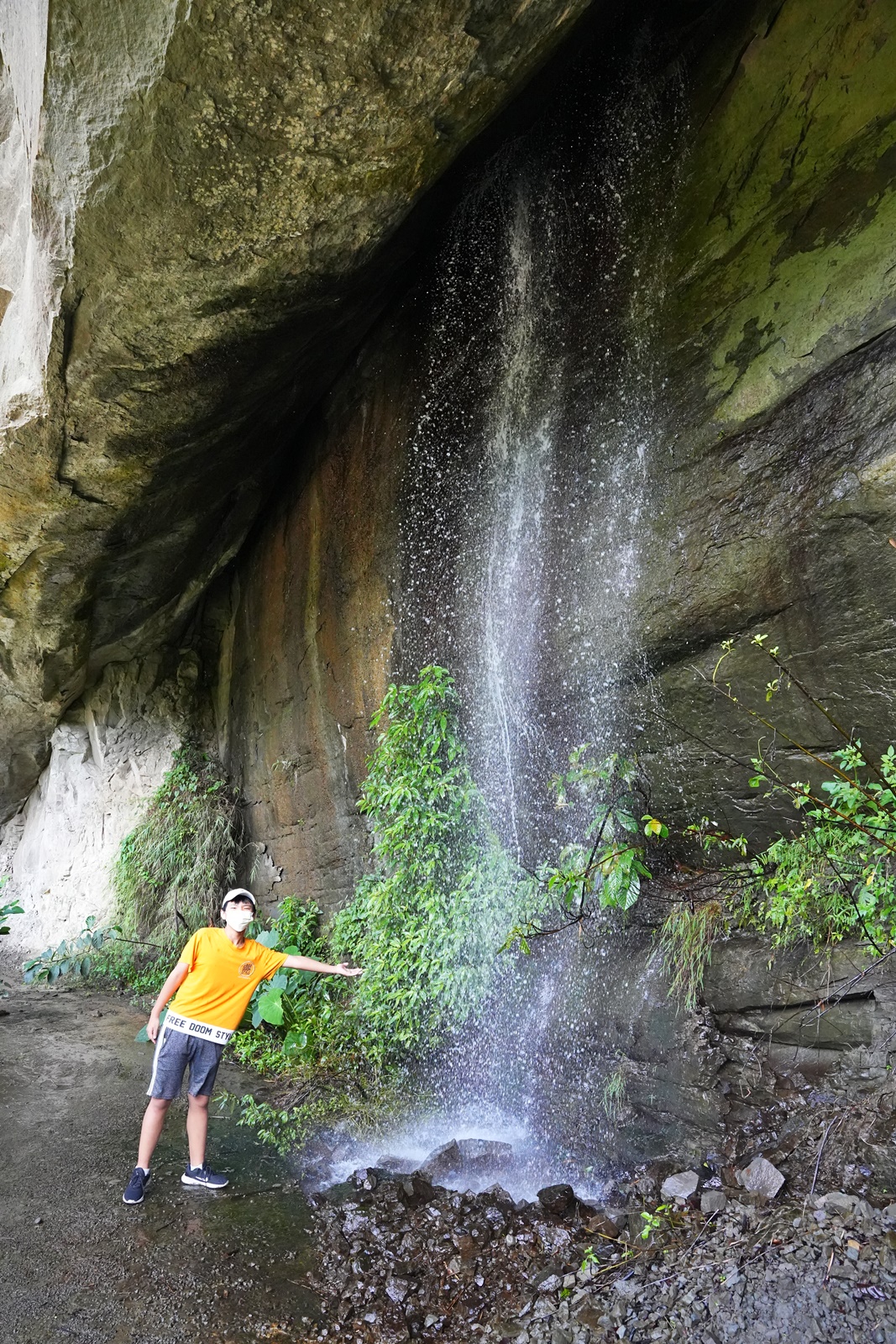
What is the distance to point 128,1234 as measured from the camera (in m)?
3.45

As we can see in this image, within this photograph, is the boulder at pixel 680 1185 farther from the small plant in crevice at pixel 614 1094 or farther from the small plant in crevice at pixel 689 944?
the small plant in crevice at pixel 689 944

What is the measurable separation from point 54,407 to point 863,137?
4592 millimetres

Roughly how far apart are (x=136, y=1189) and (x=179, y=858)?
16.1 ft

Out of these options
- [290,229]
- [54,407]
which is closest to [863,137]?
[290,229]

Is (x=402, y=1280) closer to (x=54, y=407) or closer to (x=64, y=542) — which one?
(x=54, y=407)

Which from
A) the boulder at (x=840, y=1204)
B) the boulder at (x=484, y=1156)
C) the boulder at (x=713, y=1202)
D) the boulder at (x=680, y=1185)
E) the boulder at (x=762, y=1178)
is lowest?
the boulder at (x=484, y=1156)

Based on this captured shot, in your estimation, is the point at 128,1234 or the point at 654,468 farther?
the point at 654,468

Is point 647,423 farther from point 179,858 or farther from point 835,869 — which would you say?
point 179,858

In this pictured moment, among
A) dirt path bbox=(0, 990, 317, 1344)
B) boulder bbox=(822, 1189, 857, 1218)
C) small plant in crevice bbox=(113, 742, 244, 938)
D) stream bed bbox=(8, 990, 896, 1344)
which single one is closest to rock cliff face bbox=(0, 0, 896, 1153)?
stream bed bbox=(8, 990, 896, 1344)

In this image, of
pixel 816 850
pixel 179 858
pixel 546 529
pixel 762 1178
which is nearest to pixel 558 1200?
pixel 762 1178

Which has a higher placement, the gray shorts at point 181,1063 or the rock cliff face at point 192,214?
the rock cliff face at point 192,214

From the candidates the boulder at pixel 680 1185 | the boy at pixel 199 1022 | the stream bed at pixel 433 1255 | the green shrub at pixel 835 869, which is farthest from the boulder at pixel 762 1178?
the boy at pixel 199 1022

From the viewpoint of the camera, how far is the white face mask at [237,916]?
383 centimetres

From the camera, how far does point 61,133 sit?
389 centimetres
